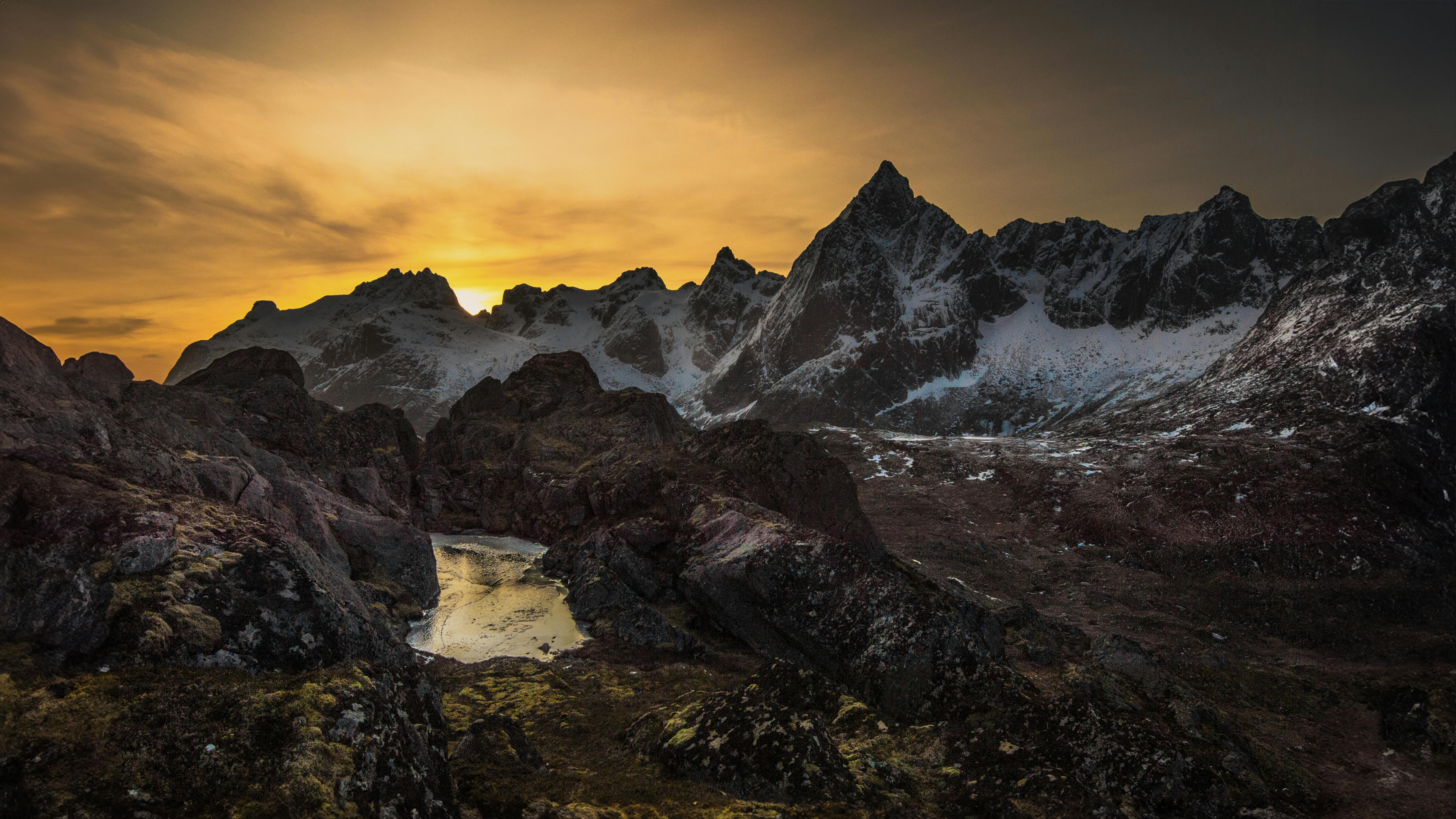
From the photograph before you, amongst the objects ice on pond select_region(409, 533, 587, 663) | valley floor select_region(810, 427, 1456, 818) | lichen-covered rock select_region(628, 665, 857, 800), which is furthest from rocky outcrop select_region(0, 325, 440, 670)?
valley floor select_region(810, 427, 1456, 818)

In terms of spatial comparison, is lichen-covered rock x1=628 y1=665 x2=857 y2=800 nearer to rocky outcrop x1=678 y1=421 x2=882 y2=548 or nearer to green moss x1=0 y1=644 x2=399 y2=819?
green moss x1=0 y1=644 x2=399 y2=819

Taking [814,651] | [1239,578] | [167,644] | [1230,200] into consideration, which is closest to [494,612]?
[814,651]

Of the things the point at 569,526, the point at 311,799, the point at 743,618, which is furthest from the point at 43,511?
the point at 569,526

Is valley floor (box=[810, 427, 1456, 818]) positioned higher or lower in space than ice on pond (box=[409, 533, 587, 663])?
lower

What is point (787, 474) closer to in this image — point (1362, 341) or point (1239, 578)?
point (1239, 578)

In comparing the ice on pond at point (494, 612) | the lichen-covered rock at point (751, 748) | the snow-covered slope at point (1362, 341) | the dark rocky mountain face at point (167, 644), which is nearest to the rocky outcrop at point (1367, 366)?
the snow-covered slope at point (1362, 341)

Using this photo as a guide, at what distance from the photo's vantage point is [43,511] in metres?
11.1

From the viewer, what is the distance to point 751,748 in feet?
37.3

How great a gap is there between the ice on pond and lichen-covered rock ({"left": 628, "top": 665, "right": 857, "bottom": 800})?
9.45m

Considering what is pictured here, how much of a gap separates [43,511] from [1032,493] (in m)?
76.4

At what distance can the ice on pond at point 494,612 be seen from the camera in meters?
21.7

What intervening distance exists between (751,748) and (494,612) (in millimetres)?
17168

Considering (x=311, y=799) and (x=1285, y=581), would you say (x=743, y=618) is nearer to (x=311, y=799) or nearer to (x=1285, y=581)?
(x=311, y=799)

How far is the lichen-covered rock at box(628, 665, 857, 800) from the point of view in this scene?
1088 centimetres
